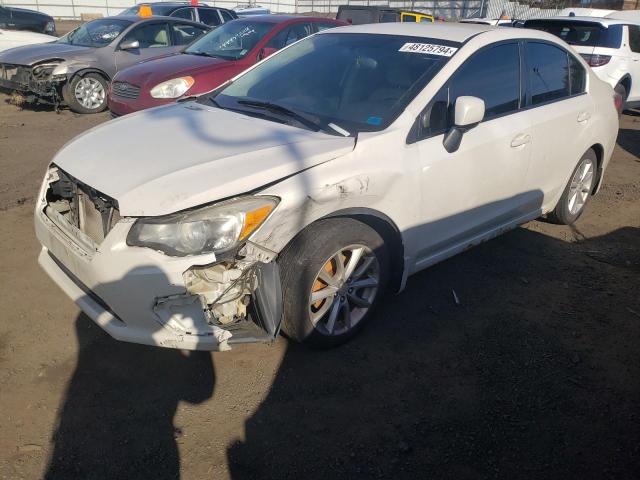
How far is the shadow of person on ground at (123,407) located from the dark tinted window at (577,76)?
3.70 meters

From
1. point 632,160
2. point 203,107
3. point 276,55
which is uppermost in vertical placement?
point 276,55

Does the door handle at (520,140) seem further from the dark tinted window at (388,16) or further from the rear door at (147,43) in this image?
the dark tinted window at (388,16)

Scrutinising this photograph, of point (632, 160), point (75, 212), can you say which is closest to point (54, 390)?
point (75, 212)

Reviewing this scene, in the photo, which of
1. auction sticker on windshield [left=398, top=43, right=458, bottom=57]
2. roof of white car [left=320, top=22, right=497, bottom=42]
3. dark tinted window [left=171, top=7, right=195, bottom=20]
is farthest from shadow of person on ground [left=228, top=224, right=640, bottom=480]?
dark tinted window [left=171, top=7, right=195, bottom=20]

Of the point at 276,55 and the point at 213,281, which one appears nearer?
the point at 213,281

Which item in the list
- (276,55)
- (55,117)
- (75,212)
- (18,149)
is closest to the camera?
(75,212)

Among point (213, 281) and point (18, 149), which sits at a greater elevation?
point (213, 281)

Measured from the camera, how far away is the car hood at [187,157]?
2.54 metres

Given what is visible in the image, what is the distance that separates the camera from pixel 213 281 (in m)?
2.62

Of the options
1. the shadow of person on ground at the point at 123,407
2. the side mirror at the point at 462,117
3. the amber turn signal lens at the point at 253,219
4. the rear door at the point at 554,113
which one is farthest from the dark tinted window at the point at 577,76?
the shadow of person on ground at the point at 123,407

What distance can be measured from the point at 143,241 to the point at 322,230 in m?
0.89

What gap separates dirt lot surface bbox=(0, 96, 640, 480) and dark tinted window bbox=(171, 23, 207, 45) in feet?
23.8

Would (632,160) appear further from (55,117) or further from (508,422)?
(55,117)

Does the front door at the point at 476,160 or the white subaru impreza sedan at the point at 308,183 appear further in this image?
the front door at the point at 476,160
